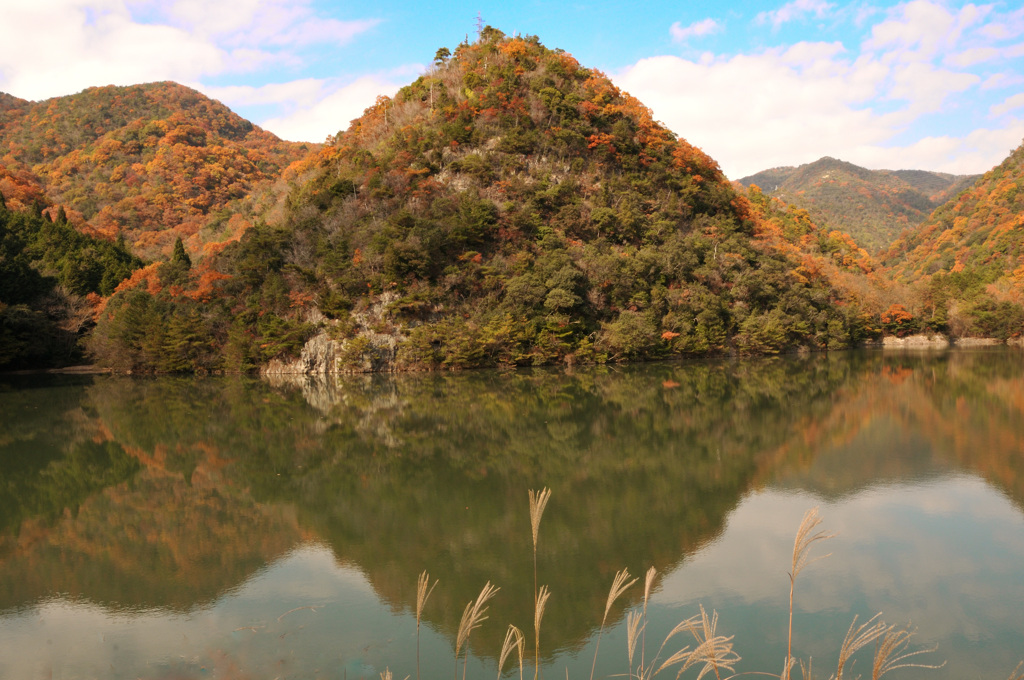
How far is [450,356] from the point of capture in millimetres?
31922

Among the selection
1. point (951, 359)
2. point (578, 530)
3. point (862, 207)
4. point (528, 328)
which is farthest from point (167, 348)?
point (862, 207)

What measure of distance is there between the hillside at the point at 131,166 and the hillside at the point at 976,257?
192 ft

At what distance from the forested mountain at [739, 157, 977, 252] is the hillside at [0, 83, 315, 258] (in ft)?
225

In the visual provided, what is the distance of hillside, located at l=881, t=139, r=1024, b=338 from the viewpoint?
159ft

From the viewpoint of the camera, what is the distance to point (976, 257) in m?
63.5

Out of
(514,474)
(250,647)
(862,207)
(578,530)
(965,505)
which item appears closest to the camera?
(250,647)

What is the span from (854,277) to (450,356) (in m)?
36.2

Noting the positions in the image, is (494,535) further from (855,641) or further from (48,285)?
(48,285)

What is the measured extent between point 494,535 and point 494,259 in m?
29.5

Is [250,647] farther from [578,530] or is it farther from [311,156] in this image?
[311,156]

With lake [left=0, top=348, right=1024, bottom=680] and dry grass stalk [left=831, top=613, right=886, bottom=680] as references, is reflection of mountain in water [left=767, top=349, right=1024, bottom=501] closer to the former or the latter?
lake [left=0, top=348, right=1024, bottom=680]

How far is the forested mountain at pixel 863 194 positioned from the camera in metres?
98.8

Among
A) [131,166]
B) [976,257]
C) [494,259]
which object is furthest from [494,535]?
[976,257]

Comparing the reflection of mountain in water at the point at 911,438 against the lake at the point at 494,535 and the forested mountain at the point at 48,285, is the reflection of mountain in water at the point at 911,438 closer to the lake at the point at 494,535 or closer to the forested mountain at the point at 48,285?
the lake at the point at 494,535
